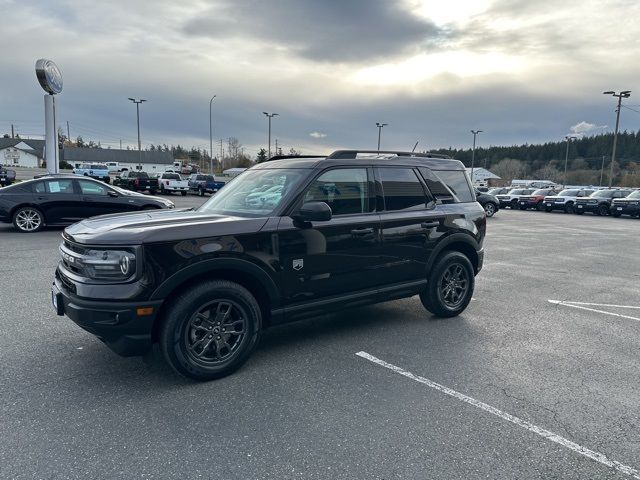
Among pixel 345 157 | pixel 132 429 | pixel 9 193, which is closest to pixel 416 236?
pixel 345 157

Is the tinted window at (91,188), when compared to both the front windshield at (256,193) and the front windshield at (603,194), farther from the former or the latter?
the front windshield at (603,194)

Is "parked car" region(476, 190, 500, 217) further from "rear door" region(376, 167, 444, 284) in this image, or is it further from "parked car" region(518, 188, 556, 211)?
"rear door" region(376, 167, 444, 284)

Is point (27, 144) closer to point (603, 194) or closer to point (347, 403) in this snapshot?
point (603, 194)

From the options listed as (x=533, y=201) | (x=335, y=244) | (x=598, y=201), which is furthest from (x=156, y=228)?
(x=533, y=201)

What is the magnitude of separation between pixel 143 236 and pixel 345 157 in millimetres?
2289

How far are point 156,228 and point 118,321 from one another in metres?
0.76

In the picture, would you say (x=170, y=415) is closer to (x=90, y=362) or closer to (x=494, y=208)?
(x=90, y=362)

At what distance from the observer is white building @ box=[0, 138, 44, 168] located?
9726 centimetres

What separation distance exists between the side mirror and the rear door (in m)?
0.99

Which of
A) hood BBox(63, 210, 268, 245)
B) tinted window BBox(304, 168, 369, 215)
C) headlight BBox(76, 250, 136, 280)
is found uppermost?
tinted window BBox(304, 168, 369, 215)

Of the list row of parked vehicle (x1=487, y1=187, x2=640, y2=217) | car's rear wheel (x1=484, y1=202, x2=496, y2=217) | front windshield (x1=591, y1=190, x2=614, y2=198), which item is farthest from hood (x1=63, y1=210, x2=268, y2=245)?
front windshield (x1=591, y1=190, x2=614, y2=198)

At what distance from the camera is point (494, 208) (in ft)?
79.1

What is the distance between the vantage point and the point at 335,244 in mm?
4273

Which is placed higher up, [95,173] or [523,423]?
[95,173]
